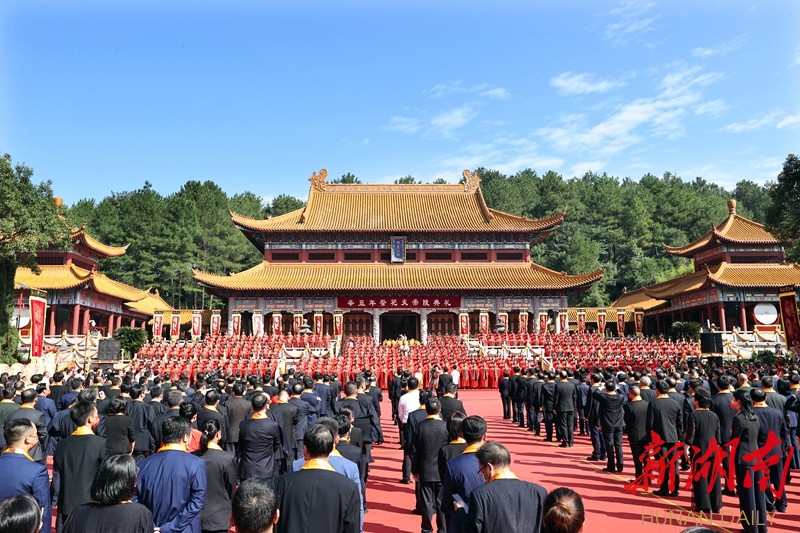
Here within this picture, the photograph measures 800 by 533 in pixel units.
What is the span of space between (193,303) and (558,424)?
160 ft

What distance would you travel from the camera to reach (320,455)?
3670 mm

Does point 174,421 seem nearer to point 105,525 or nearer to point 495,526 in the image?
point 105,525

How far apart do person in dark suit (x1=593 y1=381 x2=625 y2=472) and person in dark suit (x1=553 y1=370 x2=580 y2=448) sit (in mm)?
1798

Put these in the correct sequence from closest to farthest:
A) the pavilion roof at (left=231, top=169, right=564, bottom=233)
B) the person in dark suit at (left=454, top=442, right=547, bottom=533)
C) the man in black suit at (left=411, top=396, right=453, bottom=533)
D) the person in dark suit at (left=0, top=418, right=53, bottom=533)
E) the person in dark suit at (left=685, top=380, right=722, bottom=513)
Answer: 1. the person in dark suit at (left=454, top=442, right=547, bottom=533)
2. the person in dark suit at (left=0, top=418, right=53, bottom=533)
3. the man in black suit at (left=411, top=396, right=453, bottom=533)
4. the person in dark suit at (left=685, top=380, right=722, bottom=513)
5. the pavilion roof at (left=231, top=169, right=564, bottom=233)

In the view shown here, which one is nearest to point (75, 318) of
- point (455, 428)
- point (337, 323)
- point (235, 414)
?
point (337, 323)

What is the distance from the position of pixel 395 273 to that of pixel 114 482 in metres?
32.3

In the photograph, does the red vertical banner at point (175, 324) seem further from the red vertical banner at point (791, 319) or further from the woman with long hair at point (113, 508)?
the woman with long hair at point (113, 508)

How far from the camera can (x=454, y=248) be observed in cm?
3681

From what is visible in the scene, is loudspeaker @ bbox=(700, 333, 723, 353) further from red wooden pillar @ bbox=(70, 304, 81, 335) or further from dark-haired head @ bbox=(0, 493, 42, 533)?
red wooden pillar @ bbox=(70, 304, 81, 335)

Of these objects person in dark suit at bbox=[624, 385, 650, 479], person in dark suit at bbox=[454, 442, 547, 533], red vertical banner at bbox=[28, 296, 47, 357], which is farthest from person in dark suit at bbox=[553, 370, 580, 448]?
red vertical banner at bbox=[28, 296, 47, 357]

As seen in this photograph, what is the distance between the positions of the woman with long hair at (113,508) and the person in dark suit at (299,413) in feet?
15.7

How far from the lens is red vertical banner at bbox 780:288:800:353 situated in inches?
834

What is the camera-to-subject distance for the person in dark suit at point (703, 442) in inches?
271

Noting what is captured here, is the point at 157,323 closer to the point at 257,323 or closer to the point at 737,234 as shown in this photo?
the point at 257,323
